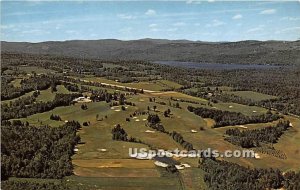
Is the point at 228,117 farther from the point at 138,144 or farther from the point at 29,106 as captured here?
the point at 29,106

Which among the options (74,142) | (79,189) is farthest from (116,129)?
(79,189)

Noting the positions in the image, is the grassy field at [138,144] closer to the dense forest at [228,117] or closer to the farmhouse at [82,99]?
the dense forest at [228,117]

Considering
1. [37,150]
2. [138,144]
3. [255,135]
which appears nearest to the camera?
[37,150]

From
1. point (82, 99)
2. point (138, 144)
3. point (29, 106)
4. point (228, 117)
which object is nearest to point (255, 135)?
point (228, 117)

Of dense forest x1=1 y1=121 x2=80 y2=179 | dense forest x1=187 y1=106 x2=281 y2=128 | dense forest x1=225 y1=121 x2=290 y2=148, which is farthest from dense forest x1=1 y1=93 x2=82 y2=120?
dense forest x1=225 y1=121 x2=290 y2=148

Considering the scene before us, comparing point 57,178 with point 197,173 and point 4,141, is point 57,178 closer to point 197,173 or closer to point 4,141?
point 4,141

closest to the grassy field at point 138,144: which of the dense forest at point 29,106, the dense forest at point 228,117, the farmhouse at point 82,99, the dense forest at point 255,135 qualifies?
the dense forest at point 255,135
